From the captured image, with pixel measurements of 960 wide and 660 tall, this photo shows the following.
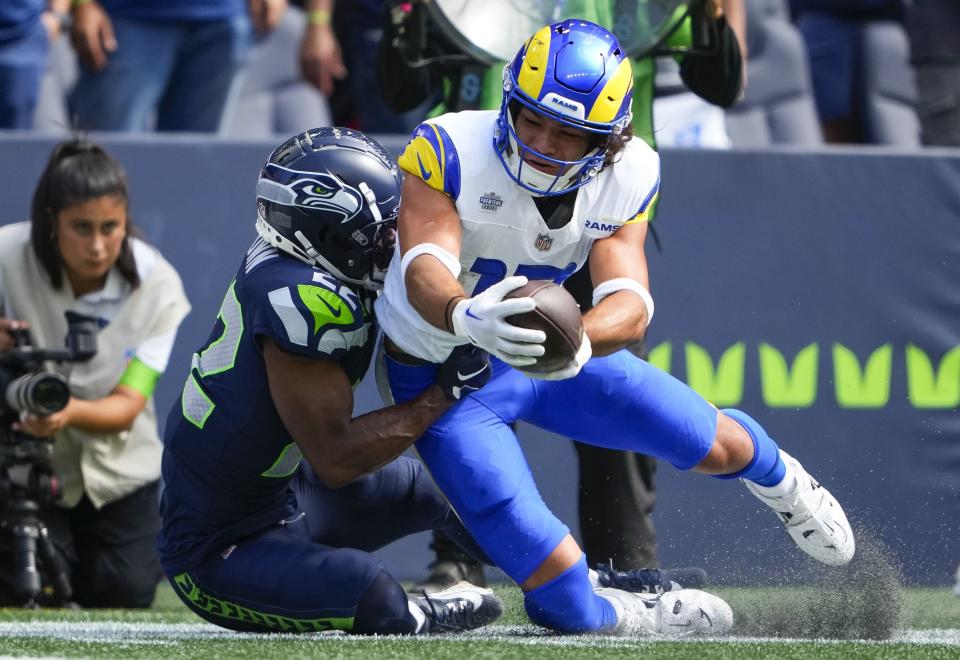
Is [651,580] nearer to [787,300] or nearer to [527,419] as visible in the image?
[527,419]

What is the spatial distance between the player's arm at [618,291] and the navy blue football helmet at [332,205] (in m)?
0.53

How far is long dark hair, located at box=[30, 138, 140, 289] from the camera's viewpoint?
5.27 m

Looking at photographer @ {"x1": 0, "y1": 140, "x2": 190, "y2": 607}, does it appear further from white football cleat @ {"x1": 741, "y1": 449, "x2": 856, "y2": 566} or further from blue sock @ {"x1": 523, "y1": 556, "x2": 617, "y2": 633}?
white football cleat @ {"x1": 741, "y1": 449, "x2": 856, "y2": 566}

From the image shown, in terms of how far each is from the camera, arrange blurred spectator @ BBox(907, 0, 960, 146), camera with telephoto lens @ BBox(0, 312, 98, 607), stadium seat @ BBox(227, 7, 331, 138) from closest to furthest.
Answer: camera with telephoto lens @ BBox(0, 312, 98, 607), blurred spectator @ BBox(907, 0, 960, 146), stadium seat @ BBox(227, 7, 331, 138)

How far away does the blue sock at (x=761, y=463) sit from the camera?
412 centimetres

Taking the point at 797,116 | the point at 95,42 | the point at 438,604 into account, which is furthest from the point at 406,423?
the point at 797,116

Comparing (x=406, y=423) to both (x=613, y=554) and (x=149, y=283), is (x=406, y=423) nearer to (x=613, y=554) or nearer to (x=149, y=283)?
(x=613, y=554)

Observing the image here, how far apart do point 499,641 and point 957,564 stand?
249 centimetres

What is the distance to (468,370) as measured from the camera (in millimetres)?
3887

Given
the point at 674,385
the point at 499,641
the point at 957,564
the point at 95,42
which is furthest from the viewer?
the point at 95,42

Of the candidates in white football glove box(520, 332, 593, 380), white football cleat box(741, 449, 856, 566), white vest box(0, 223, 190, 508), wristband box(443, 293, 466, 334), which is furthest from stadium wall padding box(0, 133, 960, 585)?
white football glove box(520, 332, 593, 380)

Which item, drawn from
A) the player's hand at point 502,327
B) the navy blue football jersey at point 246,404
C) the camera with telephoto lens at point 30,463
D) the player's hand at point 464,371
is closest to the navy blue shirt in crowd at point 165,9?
the camera with telephoto lens at point 30,463

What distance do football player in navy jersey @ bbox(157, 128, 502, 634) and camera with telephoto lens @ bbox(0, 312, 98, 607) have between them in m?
0.93

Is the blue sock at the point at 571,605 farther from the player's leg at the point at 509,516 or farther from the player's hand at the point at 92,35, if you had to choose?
the player's hand at the point at 92,35
